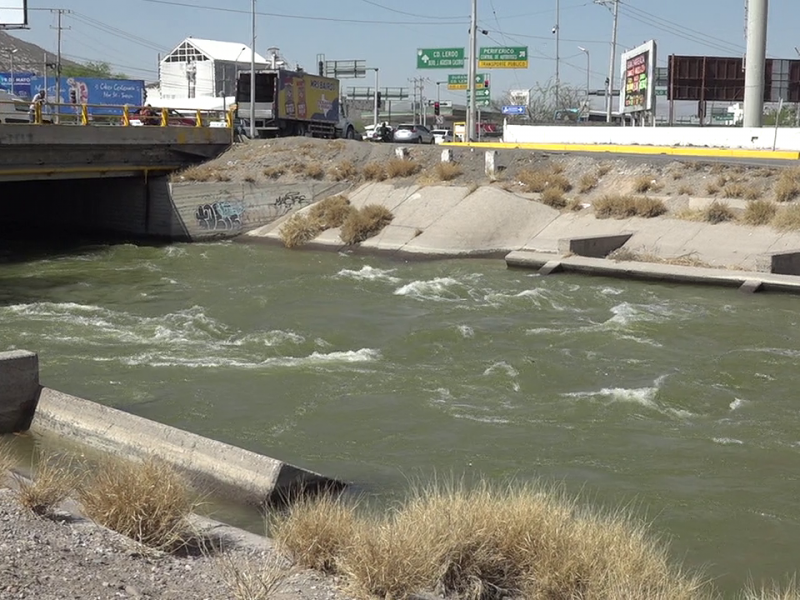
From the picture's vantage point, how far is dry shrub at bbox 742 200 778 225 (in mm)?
28094

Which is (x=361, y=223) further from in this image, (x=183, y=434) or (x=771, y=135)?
(x=183, y=434)

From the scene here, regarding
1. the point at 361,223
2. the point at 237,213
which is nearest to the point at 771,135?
the point at 361,223

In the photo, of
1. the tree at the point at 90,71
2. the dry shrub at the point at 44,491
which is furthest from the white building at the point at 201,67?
the dry shrub at the point at 44,491

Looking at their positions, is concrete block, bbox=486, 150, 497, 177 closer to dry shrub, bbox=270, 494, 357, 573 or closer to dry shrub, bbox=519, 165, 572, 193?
dry shrub, bbox=519, 165, 572, 193

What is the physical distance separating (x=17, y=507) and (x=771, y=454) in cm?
824

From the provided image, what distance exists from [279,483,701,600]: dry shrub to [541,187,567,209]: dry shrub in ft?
83.8

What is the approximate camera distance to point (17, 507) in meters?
7.87

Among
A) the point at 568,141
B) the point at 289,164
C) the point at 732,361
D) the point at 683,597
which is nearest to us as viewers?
the point at 683,597

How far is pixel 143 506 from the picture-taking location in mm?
7598

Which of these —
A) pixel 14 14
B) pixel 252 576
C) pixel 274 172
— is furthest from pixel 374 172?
pixel 252 576

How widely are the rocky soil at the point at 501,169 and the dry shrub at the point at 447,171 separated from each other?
0.14m

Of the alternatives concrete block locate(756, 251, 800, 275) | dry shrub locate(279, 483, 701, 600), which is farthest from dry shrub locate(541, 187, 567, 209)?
dry shrub locate(279, 483, 701, 600)

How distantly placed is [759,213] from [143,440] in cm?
2184

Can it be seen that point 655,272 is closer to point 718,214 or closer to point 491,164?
point 718,214
